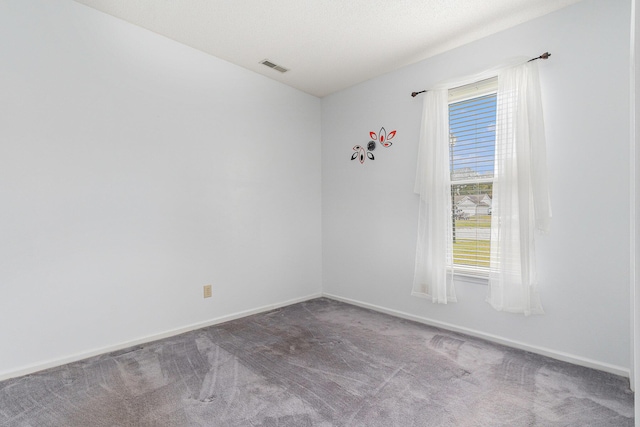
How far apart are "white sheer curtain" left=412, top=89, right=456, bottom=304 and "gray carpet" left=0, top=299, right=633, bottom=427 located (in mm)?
486

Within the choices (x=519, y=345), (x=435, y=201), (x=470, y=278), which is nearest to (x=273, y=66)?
(x=435, y=201)

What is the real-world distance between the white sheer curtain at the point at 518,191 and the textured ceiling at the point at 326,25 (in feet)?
1.65

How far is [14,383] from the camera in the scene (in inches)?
77.9

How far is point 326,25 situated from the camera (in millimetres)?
2564

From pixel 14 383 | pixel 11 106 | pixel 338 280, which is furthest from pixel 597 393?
pixel 11 106

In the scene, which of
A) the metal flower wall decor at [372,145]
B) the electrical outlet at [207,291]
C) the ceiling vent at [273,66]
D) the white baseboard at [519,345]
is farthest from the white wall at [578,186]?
the electrical outlet at [207,291]

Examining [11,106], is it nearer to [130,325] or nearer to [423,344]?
[130,325]

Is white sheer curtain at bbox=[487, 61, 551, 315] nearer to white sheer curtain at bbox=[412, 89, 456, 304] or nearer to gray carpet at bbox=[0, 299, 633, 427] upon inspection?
white sheer curtain at bbox=[412, 89, 456, 304]

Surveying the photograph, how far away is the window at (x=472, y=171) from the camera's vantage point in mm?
2705

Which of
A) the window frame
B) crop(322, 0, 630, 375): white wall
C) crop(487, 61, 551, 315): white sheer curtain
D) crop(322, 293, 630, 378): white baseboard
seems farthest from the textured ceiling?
crop(322, 293, 630, 378): white baseboard

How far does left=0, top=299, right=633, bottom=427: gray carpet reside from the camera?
167 centimetres

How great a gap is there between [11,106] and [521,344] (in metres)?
4.07

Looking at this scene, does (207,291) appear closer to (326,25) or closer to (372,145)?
(372,145)

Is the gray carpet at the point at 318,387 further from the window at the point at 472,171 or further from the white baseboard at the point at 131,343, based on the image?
the window at the point at 472,171
